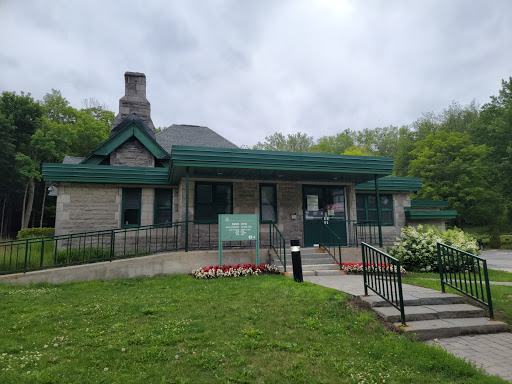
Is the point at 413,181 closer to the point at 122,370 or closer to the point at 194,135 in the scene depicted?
the point at 194,135

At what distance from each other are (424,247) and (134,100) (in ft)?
50.6

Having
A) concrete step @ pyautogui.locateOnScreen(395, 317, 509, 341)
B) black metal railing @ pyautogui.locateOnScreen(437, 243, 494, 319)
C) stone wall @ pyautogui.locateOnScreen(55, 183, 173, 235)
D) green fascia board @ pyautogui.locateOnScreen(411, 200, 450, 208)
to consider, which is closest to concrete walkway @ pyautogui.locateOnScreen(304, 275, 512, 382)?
concrete step @ pyautogui.locateOnScreen(395, 317, 509, 341)

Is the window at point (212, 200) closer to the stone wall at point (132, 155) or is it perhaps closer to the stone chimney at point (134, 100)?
the stone wall at point (132, 155)

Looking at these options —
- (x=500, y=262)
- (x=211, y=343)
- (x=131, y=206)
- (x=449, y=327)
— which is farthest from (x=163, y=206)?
(x=500, y=262)

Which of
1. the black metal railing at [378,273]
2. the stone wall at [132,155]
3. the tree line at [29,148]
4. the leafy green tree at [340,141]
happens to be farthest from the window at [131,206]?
the leafy green tree at [340,141]

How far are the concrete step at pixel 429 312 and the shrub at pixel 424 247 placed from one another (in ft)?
17.6

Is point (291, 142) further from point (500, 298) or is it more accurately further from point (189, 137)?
point (500, 298)

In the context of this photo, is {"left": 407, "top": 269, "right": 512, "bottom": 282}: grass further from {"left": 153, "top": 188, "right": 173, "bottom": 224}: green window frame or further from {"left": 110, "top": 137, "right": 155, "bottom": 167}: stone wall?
{"left": 110, "top": 137, "right": 155, "bottom": 167}: stone wall

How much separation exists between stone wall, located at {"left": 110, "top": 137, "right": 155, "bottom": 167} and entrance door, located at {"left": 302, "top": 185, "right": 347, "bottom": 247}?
295 inches

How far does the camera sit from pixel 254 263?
33.1ft

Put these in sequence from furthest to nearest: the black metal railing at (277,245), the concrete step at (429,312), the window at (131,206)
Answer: the window at (131,206) → the black metal railing at (277,245) → the concrete step at (429,312)

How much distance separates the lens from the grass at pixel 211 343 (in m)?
3.27

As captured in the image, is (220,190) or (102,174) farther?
(220,190)

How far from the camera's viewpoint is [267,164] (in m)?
10.1
